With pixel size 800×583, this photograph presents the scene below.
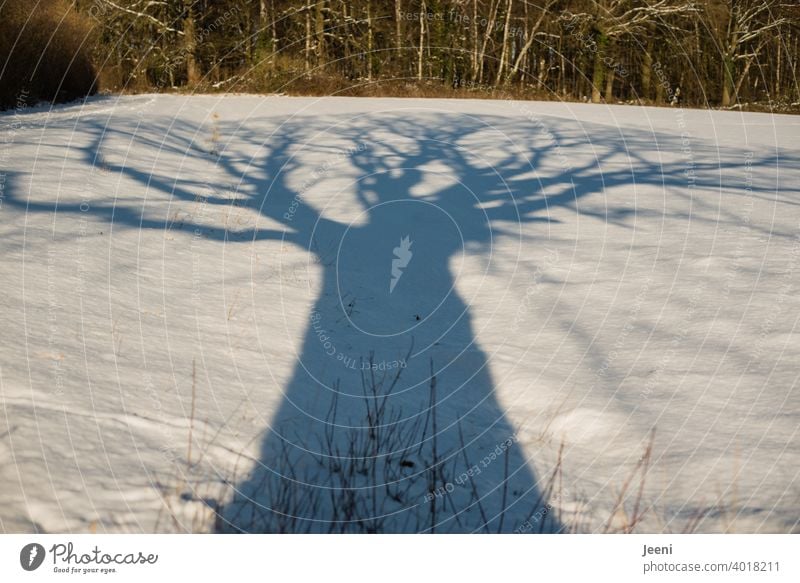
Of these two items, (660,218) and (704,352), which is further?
(660,218)

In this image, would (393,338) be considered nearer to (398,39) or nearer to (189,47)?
(398,39)

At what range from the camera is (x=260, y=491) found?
292 centimetres

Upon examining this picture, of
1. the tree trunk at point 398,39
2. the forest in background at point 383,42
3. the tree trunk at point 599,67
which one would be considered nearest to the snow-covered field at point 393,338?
the forest in background at point 383,42

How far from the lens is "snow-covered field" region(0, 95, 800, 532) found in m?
2.92

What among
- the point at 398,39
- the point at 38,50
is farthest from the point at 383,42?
the point at 38,50

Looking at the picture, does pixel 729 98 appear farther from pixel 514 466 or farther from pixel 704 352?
pixel 514 466

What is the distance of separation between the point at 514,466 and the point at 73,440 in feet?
6.05
